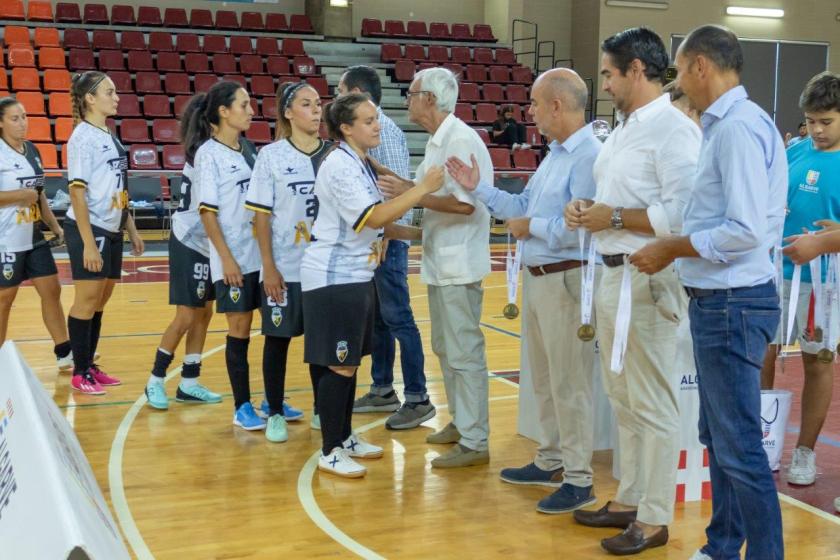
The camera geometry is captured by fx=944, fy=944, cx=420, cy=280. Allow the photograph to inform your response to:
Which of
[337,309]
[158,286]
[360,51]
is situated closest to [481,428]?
[337,309]

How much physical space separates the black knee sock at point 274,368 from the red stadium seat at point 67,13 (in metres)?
13.4

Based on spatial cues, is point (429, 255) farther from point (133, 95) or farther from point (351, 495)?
point (133, 95)

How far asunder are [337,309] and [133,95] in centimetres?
1165

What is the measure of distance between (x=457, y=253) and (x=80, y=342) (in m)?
2.54

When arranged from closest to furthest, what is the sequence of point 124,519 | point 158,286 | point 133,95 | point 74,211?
point 124,519 → point 74,211 → point 158,286 → point 133,95

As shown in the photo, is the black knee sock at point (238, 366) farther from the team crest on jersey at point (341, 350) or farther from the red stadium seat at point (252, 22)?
the red stadium seat at point (252, 22)

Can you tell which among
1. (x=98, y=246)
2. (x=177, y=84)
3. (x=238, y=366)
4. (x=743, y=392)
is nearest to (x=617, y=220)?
(x=743, y=392)

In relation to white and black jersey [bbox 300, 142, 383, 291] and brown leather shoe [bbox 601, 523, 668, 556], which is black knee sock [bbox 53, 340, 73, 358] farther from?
brown leather shoe [bbox 601, 523, 668, 556]

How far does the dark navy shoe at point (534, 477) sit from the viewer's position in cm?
405

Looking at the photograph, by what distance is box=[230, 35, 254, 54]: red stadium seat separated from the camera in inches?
650

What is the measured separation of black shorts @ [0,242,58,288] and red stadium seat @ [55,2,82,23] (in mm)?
11764

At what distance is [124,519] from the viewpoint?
11.7 feet

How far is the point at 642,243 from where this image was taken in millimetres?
3137

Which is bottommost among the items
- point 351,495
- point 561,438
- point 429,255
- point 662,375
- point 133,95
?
point 351,495
